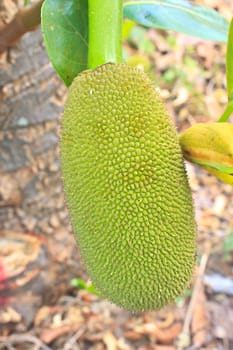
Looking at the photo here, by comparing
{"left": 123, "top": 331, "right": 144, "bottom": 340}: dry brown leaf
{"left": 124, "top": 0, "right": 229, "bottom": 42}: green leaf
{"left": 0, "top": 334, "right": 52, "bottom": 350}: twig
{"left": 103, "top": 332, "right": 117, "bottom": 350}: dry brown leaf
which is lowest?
{"left": 123, "top": 331, "right": 144, "bottom": 340}: dry brown leaf

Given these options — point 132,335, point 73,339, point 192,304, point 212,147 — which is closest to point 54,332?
point 73,339

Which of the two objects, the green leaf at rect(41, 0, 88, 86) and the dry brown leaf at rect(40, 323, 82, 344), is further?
the dry brown leaf at rect(40, 323, 82, 344)

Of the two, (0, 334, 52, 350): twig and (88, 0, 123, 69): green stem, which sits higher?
(88, 0, 123, 69): green stem

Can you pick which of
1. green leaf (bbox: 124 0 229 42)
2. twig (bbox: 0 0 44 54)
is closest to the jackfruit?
green leaf (bbox: 124 0 229 42)

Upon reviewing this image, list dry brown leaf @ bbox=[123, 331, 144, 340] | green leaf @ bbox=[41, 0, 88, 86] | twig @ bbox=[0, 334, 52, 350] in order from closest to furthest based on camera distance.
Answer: green leaf @ bbox=[41, 0, 88, 86] → twig @ bbox=[0, 334, 52, 350] → dry brown leaf @ bbox=[123, 331, 144, 340]

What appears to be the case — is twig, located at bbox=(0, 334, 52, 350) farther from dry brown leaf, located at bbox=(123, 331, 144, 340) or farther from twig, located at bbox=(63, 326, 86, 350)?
dry brown leaf, located at bbox=(123, 331, 144, 340)

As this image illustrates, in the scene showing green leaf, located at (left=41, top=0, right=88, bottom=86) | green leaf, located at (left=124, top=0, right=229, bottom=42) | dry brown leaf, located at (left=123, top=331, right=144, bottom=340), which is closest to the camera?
green leaf, located at (left=41, top=0, right=88, bottom=86)

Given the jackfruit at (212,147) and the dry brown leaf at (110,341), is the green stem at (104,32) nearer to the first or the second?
the jackfruit at (212,147)
